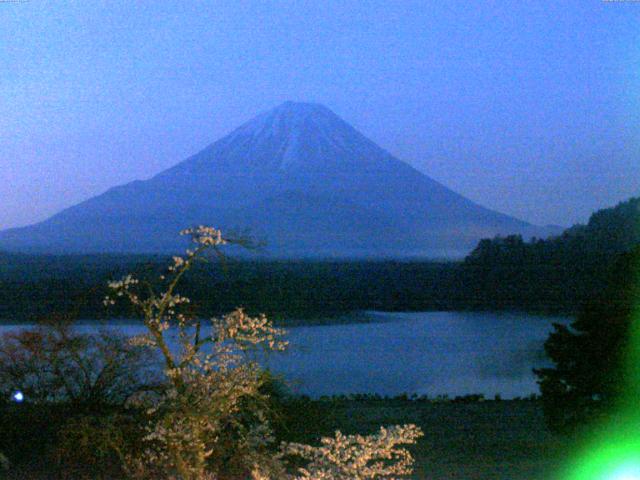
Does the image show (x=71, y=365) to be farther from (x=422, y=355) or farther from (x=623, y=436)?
(x=422, y=355)

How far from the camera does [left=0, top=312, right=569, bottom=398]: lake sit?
17.1 m

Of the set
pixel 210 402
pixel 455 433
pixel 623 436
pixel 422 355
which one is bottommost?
pixel 422 355

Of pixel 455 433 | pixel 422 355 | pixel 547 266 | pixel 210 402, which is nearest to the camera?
pixel 210 402

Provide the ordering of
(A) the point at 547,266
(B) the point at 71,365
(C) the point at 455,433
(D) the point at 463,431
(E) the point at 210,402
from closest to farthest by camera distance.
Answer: (E) the point at 210,402, (B) the point at 71,365, (C) the point at 455,433, (D) the point at 463,431, (A) the point at 547,266

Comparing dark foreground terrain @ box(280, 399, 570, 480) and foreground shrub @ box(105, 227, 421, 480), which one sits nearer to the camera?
foreground shrub @ box(105, 227, 421, 480)

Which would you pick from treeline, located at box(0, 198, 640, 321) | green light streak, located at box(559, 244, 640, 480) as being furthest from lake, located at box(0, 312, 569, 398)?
green light streak, located at box(559, 244, 640, 480)

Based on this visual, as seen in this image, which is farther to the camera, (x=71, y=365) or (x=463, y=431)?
(x=463, y=431)

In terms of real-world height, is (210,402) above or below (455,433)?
above

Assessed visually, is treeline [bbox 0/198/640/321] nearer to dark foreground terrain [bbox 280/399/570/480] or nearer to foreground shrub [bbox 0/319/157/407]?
dark foreground terrain [bbox 280/399/570/480]

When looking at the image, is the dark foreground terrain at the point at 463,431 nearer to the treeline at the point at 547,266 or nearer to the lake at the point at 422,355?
the lake at the point at 422,355

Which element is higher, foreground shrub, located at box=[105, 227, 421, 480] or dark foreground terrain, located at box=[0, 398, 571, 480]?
foreground shrub, located at box=[105, 227, 421, 480]

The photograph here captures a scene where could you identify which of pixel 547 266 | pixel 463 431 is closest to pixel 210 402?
pixel 463 431

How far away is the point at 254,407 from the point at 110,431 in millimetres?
1248

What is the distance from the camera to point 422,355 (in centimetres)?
2297
